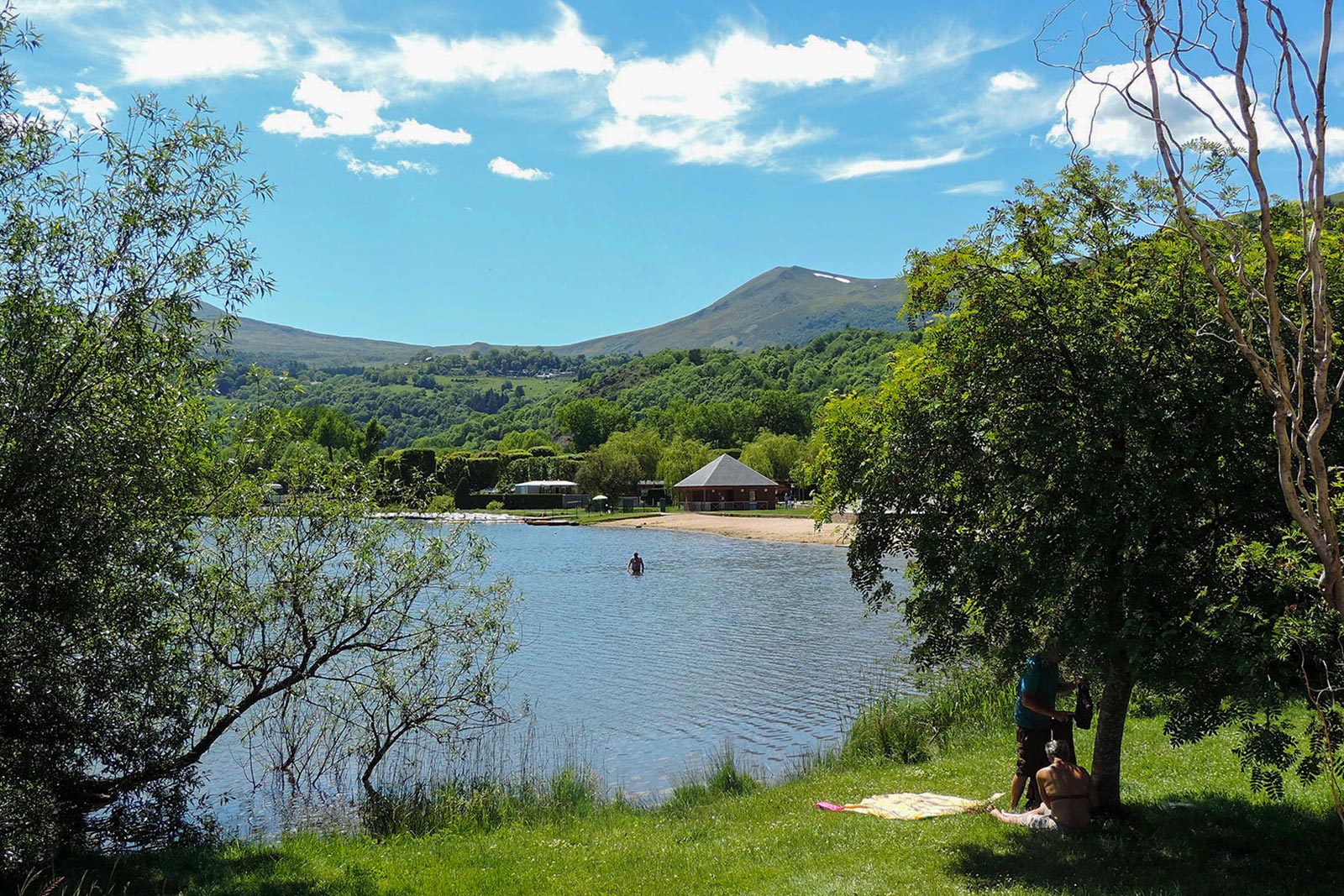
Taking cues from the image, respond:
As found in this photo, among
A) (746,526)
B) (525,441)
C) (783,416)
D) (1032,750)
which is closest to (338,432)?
(525,441)

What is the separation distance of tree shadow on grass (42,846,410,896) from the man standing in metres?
5.73

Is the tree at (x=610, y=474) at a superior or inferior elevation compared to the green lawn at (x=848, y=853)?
superior

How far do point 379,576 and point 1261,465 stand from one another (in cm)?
932

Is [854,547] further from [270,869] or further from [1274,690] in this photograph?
[270,869]

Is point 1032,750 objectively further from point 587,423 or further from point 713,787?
point 587,423

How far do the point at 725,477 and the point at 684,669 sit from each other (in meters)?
69.3

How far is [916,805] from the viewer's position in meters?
9.57

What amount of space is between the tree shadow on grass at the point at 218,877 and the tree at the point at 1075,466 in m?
5.43

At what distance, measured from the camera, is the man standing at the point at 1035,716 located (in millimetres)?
8758

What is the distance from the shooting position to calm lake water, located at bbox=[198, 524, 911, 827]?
50.4 ft

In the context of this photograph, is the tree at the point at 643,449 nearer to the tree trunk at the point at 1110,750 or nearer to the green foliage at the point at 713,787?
the green foliage at the point at 713,787

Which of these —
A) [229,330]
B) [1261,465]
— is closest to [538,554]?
[229,330]

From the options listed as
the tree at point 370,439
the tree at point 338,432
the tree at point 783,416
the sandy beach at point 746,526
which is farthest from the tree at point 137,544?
the tree at point 783,416

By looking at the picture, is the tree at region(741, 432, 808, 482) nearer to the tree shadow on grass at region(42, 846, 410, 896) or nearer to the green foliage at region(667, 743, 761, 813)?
the green foliage at region(667, 743, 761, 813)
